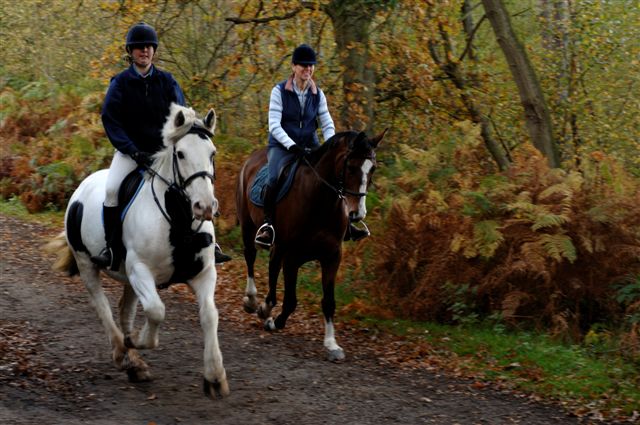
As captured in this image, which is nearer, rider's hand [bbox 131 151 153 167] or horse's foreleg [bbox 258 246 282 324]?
rider's hand [bbox 131 151 153 167]

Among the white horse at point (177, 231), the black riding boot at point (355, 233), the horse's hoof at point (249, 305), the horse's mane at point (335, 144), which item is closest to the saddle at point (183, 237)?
the white horse at point (177, 231)

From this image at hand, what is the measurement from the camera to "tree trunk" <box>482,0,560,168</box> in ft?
38.9

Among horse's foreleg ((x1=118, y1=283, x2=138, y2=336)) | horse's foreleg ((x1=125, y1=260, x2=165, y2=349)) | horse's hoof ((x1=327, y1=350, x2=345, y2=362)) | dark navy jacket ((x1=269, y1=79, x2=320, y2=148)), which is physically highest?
dark navy jacket ((x1=269, y1=79, x2=320, y2=148))

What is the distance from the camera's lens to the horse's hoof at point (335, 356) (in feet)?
28.3

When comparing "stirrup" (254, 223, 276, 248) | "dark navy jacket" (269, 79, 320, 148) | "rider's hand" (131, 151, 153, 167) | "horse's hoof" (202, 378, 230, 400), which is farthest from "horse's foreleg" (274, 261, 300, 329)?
"rider's hand" (131, 151, 153, 167)

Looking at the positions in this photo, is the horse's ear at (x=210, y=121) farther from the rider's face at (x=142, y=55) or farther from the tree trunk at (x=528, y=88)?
the tree trunk at (x=528, y=88)

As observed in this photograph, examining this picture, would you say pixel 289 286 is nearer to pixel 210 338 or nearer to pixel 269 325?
pixel 269 325

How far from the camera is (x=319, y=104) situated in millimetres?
9656

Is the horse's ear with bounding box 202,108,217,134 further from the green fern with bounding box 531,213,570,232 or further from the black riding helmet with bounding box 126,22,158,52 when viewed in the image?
the green fern with bounding box 531,213,570,232

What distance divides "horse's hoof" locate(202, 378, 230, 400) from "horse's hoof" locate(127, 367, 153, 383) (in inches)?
30.3

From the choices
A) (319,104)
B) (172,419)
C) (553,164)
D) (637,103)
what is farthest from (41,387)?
(637,103)

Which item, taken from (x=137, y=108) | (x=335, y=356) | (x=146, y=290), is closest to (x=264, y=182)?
(x=335, y=356)

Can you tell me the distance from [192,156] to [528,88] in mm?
6949

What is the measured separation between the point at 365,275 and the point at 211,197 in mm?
5041
